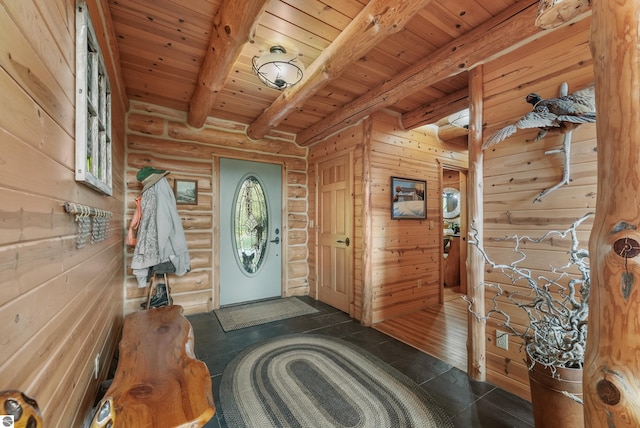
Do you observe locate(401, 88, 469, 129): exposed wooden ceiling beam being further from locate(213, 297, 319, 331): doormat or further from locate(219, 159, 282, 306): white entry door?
locate(213, 297, 319, 331): doormat

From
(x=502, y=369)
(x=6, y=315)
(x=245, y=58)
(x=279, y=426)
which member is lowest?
(x=279, y=426)

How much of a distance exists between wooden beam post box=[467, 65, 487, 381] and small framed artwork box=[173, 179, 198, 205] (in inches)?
126

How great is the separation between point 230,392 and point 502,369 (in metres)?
2.03

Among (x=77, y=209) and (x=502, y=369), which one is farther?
(x=502, y=369)

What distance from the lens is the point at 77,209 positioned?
3.55 feet

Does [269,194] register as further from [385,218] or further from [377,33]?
[377,33]

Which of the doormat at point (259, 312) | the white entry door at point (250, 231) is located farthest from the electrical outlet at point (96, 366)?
the white entry door at point (250, 231)

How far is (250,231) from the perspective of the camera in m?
3.90

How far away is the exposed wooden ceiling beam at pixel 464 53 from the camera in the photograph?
1722mm

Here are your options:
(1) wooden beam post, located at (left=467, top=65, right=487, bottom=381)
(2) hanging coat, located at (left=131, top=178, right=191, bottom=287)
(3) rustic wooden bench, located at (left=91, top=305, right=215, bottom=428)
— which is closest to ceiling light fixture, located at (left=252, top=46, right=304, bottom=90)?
(1) wooden beam post, located at (left=467, top=65, right=487, bottom=381)

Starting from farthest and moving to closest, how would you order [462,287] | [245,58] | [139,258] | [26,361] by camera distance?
[462,287] → [139,258] → [245,58] → [26,361]

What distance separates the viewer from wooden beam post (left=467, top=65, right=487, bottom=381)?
6.68 ft

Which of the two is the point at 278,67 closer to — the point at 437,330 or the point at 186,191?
the point at 186,191

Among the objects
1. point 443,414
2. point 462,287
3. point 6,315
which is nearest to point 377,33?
point 6,315
